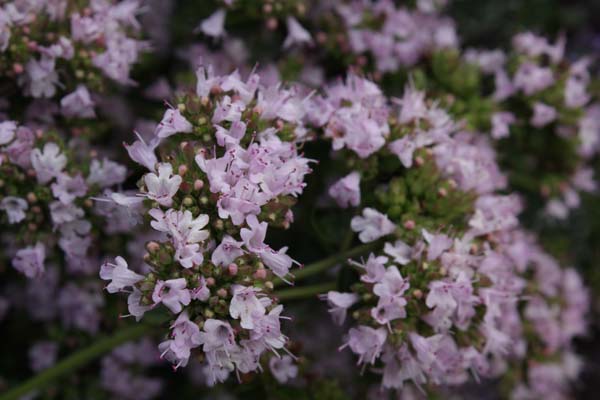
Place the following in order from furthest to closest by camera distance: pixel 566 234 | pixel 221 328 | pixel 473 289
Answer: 1. pixel 566 234
2. pixel 473 289
3. pixel 221 328

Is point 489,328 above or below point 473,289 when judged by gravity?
below

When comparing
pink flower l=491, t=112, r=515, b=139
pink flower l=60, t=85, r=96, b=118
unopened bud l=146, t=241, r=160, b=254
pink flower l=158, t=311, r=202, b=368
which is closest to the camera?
pink flower l=158, t=311, r=202, b=368

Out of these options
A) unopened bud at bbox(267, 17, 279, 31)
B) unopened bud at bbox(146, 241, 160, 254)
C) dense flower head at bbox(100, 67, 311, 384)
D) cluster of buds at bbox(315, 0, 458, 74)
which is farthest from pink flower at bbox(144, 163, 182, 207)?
cluster of buds at bbox(315, 0, 458, 74)

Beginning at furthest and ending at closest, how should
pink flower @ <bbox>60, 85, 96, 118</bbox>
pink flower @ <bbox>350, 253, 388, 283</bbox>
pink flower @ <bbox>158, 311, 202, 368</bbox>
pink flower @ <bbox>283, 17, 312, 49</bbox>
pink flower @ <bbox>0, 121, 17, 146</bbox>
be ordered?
1. pink flower @ <bbox>283, 17, 312, 49</bbox>
2. pink flower @ <bbox>60, 85, 96, 118</bbox>
3. pink flower @ <bbox>0, 121, 17, 146</bbox>
4. pink flower @ <bbox>350, 253, 388, 283</bbox>
5. pink flower @ <bbox>158, 311, 202, 368</bbox>

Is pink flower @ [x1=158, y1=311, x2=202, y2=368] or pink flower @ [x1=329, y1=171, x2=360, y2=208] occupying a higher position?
pink flower @ [x1=329, y1=171, x2=360, y2=208]

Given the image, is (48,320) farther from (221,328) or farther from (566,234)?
(566,234)

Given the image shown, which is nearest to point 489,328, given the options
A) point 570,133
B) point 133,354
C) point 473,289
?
point 473,289

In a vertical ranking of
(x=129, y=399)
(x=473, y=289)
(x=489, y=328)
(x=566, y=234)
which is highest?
(x=473, y=289)

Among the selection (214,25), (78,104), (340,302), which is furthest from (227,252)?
(214,25)

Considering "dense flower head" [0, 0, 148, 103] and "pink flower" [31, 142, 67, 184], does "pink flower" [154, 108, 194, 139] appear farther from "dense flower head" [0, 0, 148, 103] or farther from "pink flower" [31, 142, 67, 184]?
"dense flower head" [0, 0, 148, 103]
